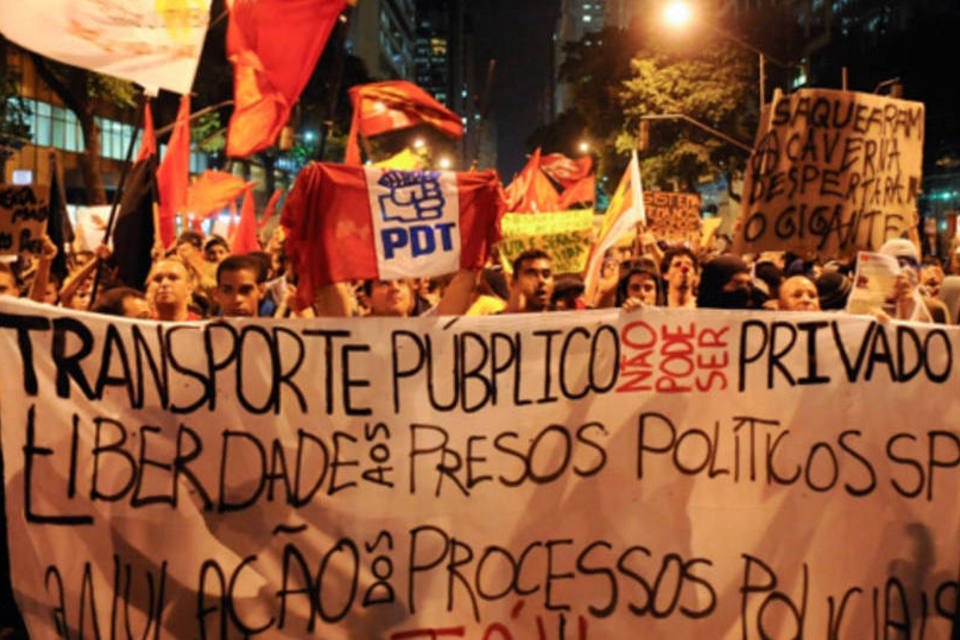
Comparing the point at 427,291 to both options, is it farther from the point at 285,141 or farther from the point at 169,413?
the point at 169,413

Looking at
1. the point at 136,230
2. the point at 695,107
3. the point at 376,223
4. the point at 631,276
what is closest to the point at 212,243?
the point at 136,230

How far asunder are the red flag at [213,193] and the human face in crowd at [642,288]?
25.0 ft

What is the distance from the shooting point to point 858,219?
5.53m

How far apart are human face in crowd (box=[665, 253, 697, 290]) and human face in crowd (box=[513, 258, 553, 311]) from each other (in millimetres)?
1079

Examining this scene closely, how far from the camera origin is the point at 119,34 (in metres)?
4.97

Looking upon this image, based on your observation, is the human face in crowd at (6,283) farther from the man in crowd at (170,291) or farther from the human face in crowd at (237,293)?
the human face in crowd at (237,293)

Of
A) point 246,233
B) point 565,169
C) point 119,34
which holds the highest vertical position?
point 119,34

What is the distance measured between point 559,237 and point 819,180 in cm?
415

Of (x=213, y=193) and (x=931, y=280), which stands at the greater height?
(x=213, y=193)

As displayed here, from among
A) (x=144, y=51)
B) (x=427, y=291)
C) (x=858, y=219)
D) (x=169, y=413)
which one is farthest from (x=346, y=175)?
(x=427, y=291)

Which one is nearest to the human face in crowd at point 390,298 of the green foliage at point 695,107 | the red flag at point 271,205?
the red flag at point 271,205

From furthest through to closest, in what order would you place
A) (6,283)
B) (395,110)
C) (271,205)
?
(271,205) < (395,110) < (6,283)

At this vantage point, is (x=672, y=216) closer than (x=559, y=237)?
No

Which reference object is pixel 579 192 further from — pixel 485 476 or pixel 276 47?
pixel 485 476
